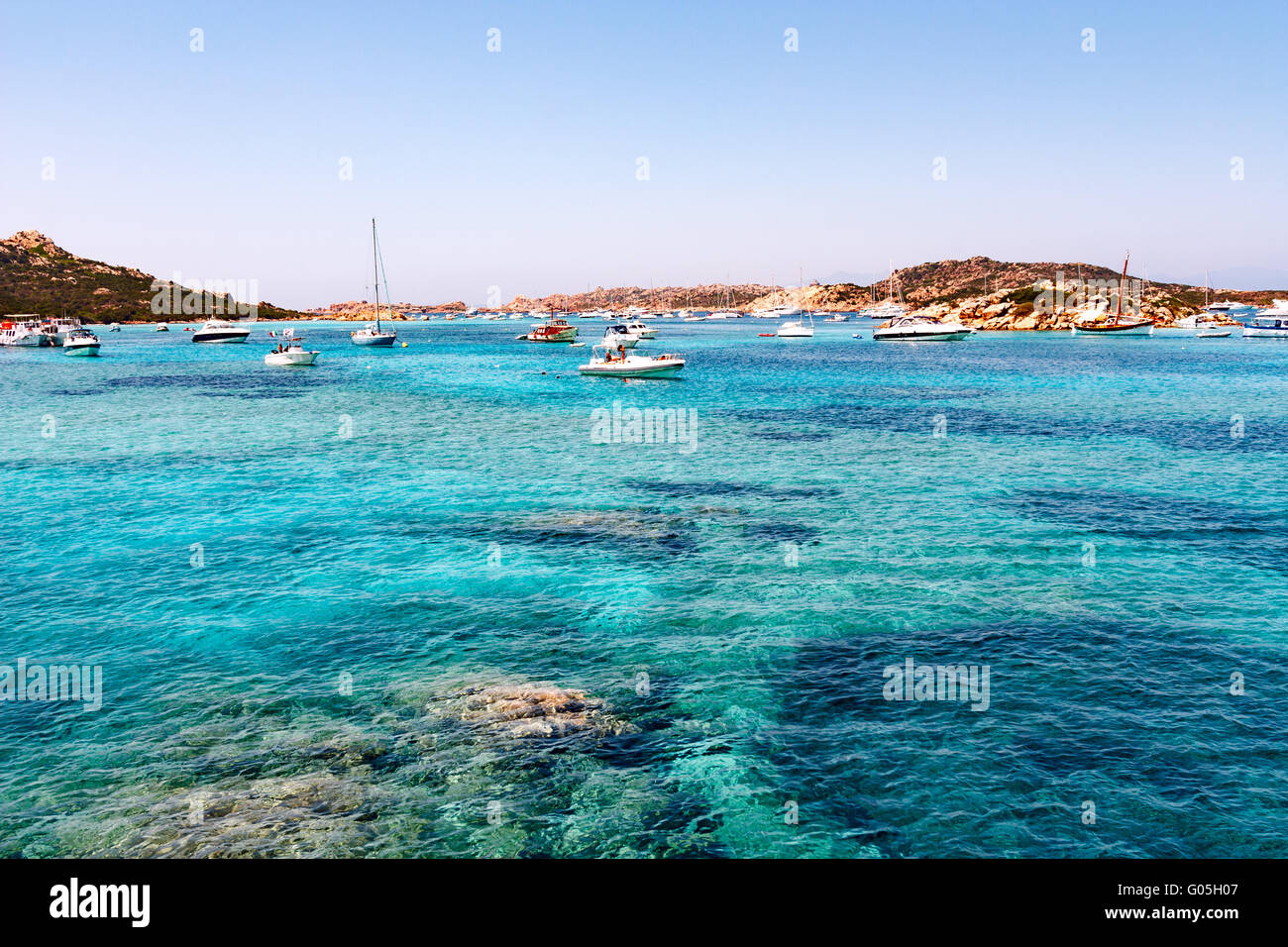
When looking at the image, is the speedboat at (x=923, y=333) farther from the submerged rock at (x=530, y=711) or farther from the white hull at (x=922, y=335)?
the submerged rock at (x=530, y=711)

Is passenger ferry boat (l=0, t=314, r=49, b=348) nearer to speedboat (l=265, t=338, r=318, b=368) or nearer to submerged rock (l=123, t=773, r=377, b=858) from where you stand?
speedboat (l=265, t=338, r=318, b=368)

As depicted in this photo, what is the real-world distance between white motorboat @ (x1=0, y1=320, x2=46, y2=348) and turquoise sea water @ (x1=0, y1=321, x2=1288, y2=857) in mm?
134911

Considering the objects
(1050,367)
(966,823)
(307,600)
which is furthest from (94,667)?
(1050,367)

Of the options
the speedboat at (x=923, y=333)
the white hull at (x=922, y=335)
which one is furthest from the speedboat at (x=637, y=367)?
the white hull at (x=922, y=335)

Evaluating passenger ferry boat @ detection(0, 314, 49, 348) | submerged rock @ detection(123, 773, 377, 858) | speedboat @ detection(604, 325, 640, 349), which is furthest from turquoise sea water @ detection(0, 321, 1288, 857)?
passenger ferry boat @ detection(0, 314, 49, 348)

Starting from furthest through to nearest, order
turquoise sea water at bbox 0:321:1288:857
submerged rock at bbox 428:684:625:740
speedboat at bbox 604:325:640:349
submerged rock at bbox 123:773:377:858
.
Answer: speedboat at bbox 604:325:640:349
submerged rock at bbox 428:684:625:740
turquoise sea water at bbox 0:321:1288:857
submerged rock at bbox 123:773:377:858

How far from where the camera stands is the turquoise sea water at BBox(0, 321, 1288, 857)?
14375 mm

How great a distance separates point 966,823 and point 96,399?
292 ft

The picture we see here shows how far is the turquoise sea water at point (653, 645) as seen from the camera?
14.4 m

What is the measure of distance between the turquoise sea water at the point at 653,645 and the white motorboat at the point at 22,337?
135 meters

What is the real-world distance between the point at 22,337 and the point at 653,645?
188 m

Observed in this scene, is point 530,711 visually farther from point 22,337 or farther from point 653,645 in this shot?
point 22,337

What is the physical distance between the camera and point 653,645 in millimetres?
21812

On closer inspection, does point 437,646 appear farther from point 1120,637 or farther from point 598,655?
point 1120,637
